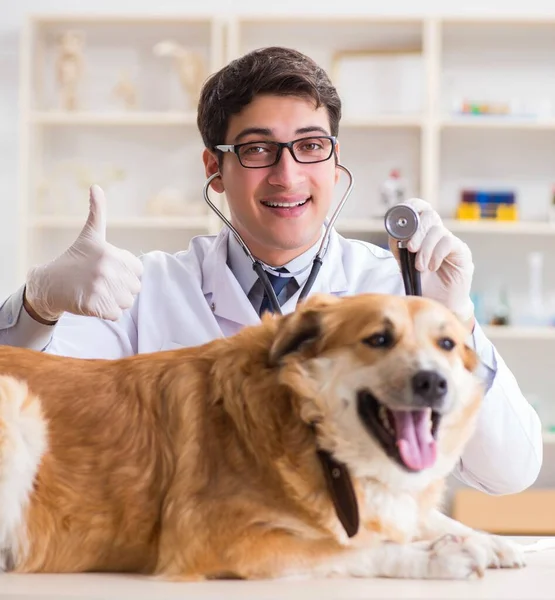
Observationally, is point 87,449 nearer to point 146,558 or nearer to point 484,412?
point 146,558

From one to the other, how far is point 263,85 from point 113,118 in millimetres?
2673

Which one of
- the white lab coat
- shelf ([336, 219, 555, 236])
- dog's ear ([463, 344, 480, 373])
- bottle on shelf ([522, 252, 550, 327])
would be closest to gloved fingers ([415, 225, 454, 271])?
the white lab coat

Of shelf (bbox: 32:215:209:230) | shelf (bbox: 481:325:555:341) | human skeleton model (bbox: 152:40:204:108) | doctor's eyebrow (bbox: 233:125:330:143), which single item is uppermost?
human skeleton model (bbox: 152:40:204:108)

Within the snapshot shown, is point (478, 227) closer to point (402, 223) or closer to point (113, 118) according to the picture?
point (113, 118)

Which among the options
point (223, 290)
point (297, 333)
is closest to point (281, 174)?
point (223, 290)

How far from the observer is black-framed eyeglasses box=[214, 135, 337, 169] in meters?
1.86

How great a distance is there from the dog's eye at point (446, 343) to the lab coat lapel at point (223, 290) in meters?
0.76

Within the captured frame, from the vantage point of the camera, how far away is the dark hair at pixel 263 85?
186cm

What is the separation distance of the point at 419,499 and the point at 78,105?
12.4ft

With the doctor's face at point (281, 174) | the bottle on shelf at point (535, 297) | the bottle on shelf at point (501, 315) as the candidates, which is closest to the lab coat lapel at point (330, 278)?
the doctor's face at point (281, 174)

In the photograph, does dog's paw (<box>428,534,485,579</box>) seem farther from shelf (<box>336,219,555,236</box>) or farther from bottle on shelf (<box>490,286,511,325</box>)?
bottle on shelf (<box>490,286,511,325</box>)

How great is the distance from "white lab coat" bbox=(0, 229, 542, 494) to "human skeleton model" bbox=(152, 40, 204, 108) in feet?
7.69

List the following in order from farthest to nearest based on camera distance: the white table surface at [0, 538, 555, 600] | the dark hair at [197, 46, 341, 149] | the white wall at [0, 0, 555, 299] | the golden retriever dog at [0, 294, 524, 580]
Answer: the white wall at [0, 0, 555, 299] < the dark hair at [197, 46, 341, 149] < the golden retriever dog at [0, 294, 524, 580] < the white table surface at [0, 538, 555, 600]

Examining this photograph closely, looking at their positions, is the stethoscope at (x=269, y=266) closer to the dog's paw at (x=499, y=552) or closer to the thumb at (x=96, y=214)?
the thumb at (x=96, y=214)
